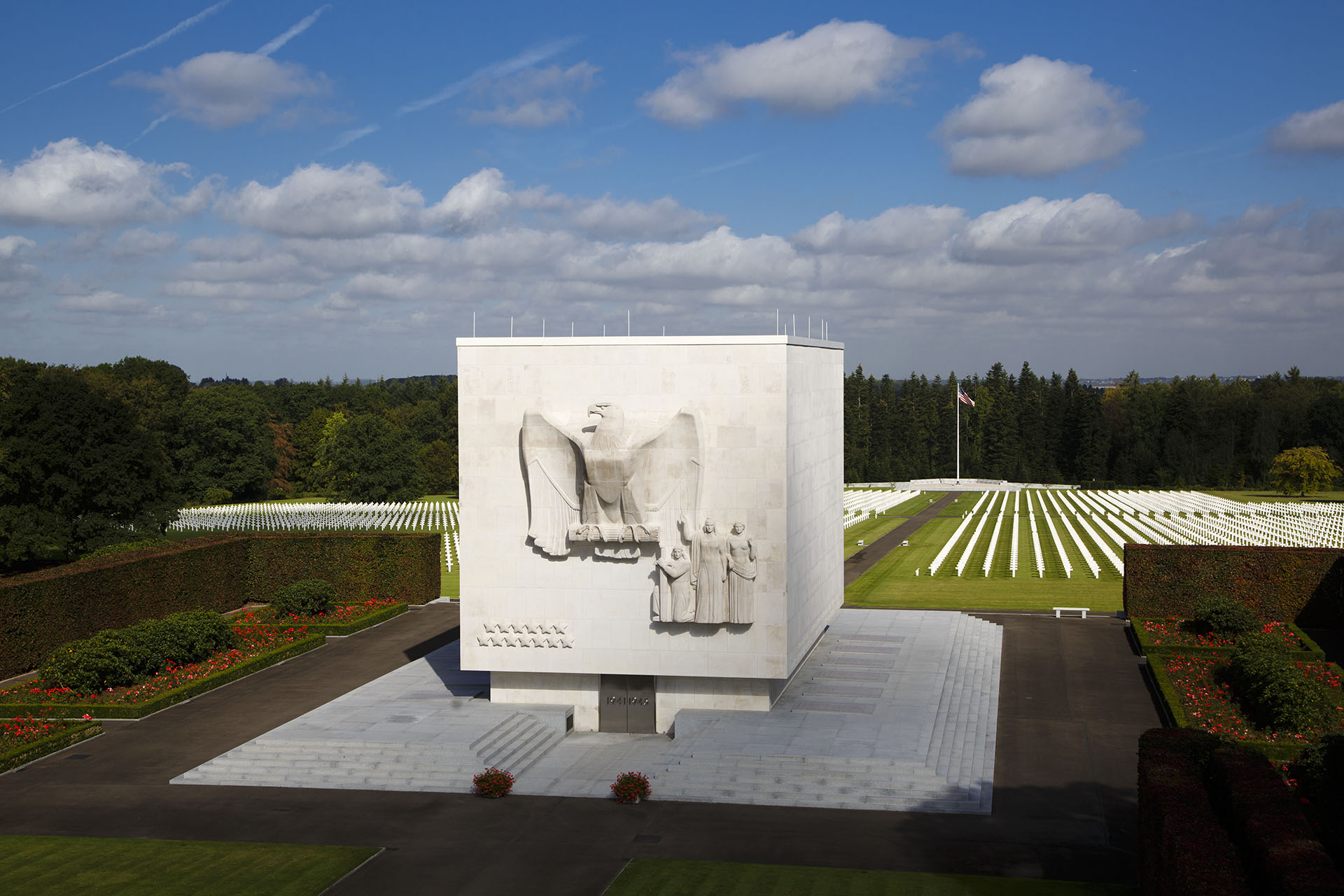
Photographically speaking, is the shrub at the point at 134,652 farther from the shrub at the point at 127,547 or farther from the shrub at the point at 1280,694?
the shrub at the point at 1280,694

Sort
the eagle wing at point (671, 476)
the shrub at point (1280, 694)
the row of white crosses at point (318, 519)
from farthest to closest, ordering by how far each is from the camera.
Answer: the row of white crosses at point (318, 519), the eagle wing at point (671, 476), the shrub at point (1280, 694)

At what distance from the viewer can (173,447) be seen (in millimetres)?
101125

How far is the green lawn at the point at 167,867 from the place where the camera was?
19.5 m

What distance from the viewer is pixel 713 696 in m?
28.6

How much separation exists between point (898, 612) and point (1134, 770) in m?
17.7

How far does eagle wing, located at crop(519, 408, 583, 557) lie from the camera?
Answer: 27.8 m

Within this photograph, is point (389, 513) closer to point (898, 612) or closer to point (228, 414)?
point (228, 414)

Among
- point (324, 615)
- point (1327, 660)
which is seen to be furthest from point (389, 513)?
point (1327, 660)

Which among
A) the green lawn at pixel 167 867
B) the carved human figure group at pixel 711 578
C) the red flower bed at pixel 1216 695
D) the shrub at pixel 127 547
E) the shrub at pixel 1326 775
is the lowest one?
the green lawn at pixel 167 867

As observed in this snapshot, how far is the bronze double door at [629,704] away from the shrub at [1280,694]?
15206 millimetres

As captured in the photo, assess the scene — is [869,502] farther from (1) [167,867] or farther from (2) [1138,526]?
(1) [167,867]

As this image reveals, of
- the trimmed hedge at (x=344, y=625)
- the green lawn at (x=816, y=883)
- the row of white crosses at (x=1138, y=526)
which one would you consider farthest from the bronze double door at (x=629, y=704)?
the row of white crosses at (x=1138, y=526)

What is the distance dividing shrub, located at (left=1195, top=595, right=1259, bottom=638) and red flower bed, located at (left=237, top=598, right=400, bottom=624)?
3079cm

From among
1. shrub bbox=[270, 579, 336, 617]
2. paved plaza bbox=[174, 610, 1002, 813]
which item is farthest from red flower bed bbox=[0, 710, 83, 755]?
shrub bbox=[270, 579, 336, 617]
